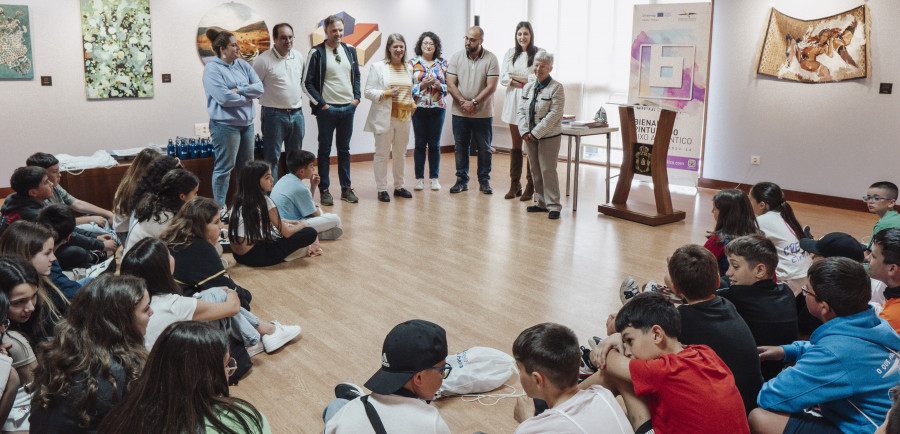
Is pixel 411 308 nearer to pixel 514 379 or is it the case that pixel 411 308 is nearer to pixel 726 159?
pixel 514 379

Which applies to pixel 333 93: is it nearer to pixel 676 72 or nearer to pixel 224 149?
pixel 224 149

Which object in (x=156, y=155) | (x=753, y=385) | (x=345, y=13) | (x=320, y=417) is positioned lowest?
(x=320, y=417)

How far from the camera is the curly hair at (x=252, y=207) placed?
190 inches

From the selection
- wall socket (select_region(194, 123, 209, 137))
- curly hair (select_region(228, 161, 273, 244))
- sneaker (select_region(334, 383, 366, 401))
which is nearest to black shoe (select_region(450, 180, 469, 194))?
wall socket (select_region(194, 123, 209, 137))

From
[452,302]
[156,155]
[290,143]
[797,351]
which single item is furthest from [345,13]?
[797,351]

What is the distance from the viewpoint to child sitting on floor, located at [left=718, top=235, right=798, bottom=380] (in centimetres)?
285

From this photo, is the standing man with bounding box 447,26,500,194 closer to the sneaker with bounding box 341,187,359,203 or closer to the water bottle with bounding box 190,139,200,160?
the sneaker with bounding box 341,187,359,203

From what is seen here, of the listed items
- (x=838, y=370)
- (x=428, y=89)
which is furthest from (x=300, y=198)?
(x=838, y=370)

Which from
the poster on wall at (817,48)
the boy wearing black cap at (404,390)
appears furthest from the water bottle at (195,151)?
the poster on wall at (817,48)

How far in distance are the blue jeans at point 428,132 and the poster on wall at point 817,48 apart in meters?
3.31

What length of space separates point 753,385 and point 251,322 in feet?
7.75

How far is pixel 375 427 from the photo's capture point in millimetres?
1928

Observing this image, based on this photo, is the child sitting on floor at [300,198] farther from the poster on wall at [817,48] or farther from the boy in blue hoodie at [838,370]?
the poster on wall at [817,48]

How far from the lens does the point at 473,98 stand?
7.63 m
